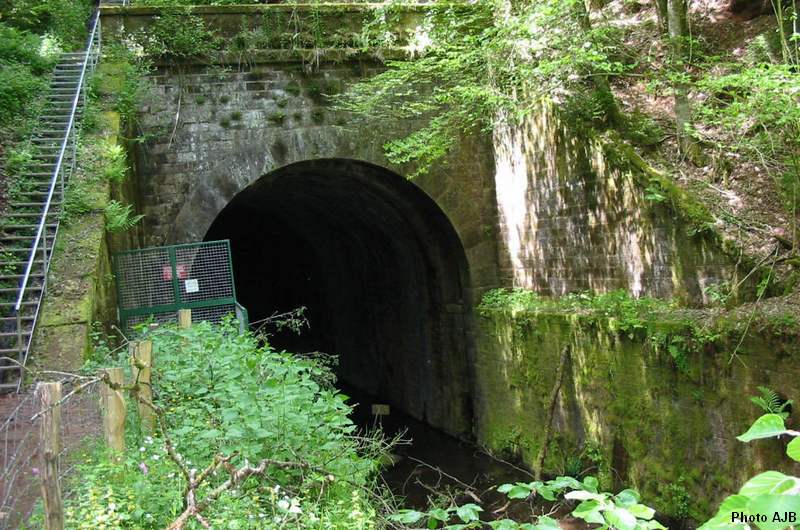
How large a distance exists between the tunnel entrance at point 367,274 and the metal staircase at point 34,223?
3.15m

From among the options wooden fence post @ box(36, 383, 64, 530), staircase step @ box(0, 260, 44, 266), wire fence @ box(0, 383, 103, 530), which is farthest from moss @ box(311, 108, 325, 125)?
wooden fence post @ box(36, 383, 64, 530)

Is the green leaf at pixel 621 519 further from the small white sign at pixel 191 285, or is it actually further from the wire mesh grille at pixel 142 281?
the wire mesh grille at pixel 142 281

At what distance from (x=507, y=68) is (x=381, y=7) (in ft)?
9.69

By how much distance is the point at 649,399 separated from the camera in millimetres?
7891

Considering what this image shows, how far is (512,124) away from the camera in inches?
437

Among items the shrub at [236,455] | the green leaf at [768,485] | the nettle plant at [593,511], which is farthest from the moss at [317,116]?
the green leaf at [768,485]

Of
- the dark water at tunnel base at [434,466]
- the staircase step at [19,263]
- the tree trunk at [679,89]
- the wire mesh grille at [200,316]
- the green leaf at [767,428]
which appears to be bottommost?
the dark water at tunnel base at [434,466]

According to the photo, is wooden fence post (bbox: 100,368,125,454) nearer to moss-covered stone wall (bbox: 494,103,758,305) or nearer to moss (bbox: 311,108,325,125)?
moss-covered stone wall (bbox: 494,103,758,305)

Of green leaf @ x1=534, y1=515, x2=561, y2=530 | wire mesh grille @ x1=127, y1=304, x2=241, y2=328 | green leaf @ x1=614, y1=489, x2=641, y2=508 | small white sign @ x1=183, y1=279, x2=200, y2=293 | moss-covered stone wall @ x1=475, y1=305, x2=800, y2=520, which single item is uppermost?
small white sign @ x1=183, y1=279, x2=200, y2=293

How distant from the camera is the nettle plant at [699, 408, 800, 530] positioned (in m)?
1.23

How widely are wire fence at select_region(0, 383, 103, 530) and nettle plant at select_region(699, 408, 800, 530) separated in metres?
3.17

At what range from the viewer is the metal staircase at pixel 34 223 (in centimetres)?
714

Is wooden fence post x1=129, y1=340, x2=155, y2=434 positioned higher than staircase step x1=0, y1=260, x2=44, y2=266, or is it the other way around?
staircase step x1=0, y1=260, x2=44, y2=266

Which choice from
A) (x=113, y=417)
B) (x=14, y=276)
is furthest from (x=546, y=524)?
(x=14, y=276)
